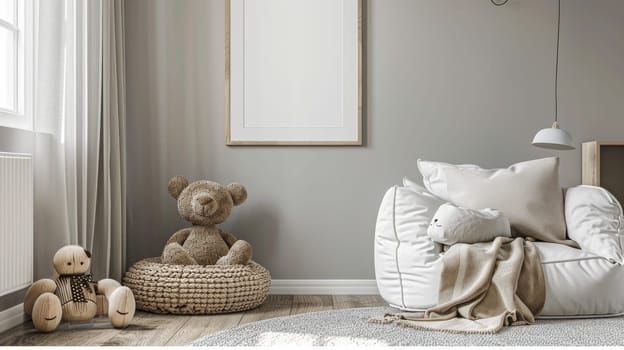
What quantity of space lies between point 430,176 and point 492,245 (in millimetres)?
615

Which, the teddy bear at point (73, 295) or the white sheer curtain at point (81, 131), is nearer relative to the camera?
the teddy bear at point (73, 295)

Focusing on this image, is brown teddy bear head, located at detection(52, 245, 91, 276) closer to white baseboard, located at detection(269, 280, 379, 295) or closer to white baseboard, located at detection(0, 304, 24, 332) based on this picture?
white baseboard, located at detection(0, 304, 24, 332)

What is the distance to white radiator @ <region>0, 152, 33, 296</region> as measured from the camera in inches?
87.5

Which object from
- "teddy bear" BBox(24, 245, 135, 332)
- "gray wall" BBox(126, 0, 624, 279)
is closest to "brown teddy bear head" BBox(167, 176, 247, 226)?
"gray wall" BBox(126, 0, 624, 279)

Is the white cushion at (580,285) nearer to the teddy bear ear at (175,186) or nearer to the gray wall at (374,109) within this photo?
the gray wall at (374,109)

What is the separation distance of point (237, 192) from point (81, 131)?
81 cm

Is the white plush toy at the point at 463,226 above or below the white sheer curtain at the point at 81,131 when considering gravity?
below

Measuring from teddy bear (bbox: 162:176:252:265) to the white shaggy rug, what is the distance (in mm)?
552

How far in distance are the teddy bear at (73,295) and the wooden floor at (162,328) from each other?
5 cm

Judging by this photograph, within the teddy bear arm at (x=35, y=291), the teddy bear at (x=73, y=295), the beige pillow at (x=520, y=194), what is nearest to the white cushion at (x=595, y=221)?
the beige pillow at (x=520, y=194)

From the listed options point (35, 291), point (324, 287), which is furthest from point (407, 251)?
point (35, 291)

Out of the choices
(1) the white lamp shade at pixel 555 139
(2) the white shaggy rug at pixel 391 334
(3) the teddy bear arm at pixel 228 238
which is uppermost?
(1) the white lamp shade at pixel 555 139

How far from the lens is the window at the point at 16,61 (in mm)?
2602

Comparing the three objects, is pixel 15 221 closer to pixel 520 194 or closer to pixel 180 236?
pixel 180 236
